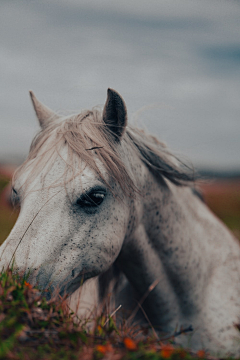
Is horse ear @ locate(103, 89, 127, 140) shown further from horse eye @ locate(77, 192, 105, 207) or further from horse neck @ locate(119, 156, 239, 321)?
horse eye @ locate(77, 192, 105, 207)

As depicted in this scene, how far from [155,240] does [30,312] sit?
4.56ft

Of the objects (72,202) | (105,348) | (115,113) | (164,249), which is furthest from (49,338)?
(115,113)

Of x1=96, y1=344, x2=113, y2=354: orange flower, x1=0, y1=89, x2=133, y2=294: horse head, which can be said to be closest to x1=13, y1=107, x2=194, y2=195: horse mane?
x1=0, y1=89, x2=133, y2=294: horse head

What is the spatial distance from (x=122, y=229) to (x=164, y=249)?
586 millimetres

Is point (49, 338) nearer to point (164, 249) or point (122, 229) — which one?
point (122, 229)

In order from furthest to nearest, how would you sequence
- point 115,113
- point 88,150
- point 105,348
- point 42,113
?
point 42,113 → point 115,113 → point 88,150 → point 105,348

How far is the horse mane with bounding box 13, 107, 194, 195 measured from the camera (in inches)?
74.9

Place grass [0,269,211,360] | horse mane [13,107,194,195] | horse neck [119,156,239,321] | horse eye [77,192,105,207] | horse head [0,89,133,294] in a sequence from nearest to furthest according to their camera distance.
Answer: grass [0,269,211,360]
horse head [0,89,133,294]
horse eye [77,192,105,207]
horse mane [13,107,194,195]
horse neck [119,156,239,321]

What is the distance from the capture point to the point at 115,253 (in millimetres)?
1994

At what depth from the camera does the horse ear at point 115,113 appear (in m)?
2.00

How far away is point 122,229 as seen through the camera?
202 centimetres

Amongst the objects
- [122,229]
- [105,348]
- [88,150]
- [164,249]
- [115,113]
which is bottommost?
[164,249]

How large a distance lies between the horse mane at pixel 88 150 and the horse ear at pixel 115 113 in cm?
5

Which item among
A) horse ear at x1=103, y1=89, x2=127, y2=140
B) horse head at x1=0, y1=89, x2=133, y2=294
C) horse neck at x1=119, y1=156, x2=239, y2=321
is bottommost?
horse neck at x1=119, y1=156, x2=239, y2=321
